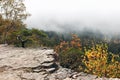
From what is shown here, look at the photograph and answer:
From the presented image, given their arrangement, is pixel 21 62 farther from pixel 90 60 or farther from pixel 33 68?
pixel 90 60

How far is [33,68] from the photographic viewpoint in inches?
949

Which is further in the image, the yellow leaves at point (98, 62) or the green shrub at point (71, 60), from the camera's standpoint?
the yellow leaves at point (98, 62)

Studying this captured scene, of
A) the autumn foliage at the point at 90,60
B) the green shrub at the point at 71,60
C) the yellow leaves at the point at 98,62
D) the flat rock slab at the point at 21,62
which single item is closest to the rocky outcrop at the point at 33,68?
the flat rock slab at the point at 21,62

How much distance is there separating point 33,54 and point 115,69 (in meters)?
9.73

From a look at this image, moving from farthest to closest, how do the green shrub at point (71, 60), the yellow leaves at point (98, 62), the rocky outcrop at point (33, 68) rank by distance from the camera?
the yellow leaves at point (98, 62), the green shrub at point (71, 60), the rocky outcrop at point (33, 68)

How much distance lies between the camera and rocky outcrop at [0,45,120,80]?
22766mm

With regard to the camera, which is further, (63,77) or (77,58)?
(77,58)

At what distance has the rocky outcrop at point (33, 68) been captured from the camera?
2277 cm

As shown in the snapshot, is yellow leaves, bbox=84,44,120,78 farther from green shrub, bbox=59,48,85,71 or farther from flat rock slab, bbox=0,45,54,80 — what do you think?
flat rock slab, bbox=0,45,54,80

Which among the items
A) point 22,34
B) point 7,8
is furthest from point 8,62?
point 7,8

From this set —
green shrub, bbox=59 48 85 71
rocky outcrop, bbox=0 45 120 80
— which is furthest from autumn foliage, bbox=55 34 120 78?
rocky outcrop, bbox=0 45 120 80

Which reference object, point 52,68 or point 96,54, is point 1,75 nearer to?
point 52,68

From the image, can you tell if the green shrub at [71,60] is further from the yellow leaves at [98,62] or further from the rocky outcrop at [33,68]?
the yellow leaves at [98,62]

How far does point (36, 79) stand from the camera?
22266 mm
